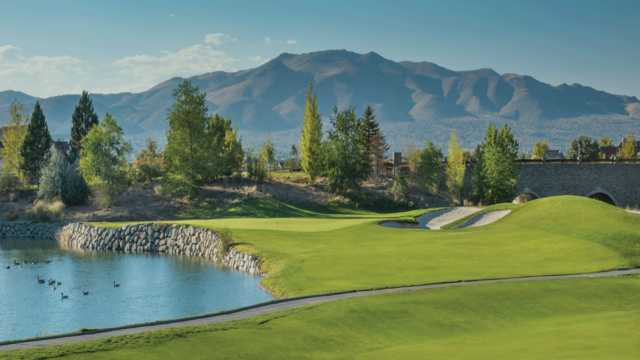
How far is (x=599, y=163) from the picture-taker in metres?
102

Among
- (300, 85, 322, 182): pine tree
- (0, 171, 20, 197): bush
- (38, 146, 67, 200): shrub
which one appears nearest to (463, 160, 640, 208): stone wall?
(300, 85, 322, 182): pine tree

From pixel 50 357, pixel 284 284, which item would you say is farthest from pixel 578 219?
pixel 50 357

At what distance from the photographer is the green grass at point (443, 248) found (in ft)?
132

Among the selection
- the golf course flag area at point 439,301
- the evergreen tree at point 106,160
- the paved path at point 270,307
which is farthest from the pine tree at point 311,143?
the paved path at point 270,307

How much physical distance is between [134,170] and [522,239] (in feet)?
202

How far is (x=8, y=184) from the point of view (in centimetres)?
9250

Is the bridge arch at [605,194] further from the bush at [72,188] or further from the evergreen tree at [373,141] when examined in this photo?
the bush at [72,188]

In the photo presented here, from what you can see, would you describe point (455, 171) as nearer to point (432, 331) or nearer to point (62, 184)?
point (62, 184)

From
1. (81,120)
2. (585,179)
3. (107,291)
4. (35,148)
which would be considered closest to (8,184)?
(35,148)

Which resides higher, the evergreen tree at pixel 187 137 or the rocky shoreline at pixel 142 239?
the evergreen tree at pixel 187 137

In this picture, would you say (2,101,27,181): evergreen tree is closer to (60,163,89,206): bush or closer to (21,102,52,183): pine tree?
(21,102,52,183): pine tree

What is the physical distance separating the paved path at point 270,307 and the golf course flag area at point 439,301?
1.43 feet

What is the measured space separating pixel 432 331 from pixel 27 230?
5952 centimetres

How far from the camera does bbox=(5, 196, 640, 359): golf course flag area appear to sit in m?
24.2
